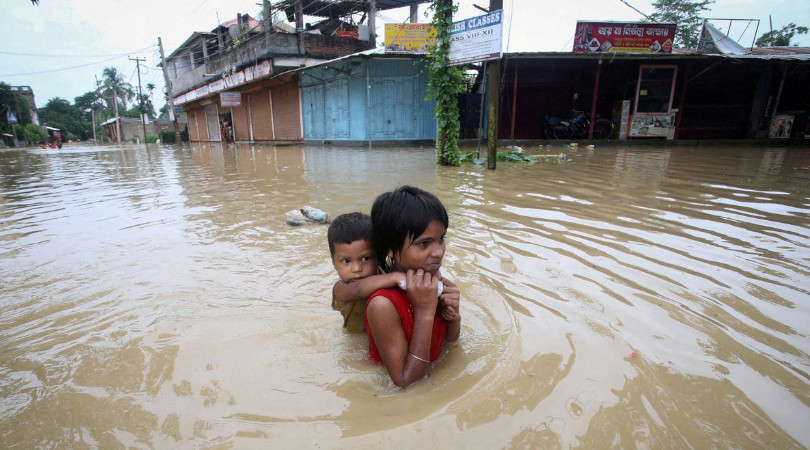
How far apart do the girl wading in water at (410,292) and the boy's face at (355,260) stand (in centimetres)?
10

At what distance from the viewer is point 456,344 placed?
1.88 m

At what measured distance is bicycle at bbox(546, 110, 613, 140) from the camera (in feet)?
46.7

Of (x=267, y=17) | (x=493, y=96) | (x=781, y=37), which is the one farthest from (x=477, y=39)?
(x=781, y=37)

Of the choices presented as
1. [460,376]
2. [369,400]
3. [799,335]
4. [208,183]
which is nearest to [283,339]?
[369,400]

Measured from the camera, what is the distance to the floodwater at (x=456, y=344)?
133 cm

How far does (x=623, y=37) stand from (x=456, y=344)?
15.4 m

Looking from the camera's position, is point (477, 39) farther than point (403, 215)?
Yes

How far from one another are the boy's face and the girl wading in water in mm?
99

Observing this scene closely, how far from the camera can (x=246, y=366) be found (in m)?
1.74

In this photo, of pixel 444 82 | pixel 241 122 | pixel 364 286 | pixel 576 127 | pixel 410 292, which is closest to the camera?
pixel 410 292

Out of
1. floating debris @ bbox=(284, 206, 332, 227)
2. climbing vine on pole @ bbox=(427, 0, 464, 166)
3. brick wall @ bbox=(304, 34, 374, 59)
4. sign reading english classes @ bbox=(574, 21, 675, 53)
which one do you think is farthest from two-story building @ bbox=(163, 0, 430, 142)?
floating debris @ bbox=(284, 206, 332, 227)

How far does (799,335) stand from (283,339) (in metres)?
2.33

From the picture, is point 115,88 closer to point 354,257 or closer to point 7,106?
point 7,106

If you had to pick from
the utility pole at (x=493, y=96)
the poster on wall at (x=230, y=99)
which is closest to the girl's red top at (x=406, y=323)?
the utility pole at (x=493, y=96)
